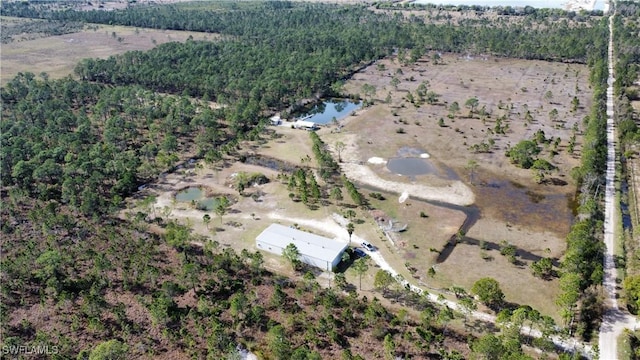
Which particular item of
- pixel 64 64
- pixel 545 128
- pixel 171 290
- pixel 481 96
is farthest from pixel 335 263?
pixel 64 64

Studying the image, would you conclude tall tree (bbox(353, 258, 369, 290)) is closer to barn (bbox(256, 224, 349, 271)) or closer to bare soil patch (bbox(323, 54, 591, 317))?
barn (bbox(256, 224, 349, 271))

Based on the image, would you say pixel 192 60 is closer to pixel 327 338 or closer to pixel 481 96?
pixel 481 96

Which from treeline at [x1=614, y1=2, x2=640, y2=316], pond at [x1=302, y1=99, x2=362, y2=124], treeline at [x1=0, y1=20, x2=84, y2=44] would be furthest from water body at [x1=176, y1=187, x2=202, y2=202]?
treeline at [x1=0, y1=20, x2=84, y2=44]

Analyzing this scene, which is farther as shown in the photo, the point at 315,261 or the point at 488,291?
the point at 315,261

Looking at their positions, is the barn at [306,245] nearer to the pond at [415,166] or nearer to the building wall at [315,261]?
the building wall at [315,261]

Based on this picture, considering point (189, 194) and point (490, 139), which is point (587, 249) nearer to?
point (490, 139)

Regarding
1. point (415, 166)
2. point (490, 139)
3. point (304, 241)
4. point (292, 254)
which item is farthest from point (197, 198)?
point (490, 139)
